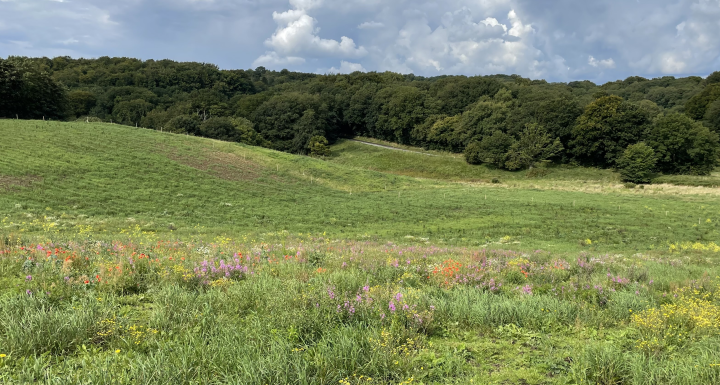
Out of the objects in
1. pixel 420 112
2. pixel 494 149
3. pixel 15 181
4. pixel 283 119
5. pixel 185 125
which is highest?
pixel 420 112

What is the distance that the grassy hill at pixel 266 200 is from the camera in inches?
842

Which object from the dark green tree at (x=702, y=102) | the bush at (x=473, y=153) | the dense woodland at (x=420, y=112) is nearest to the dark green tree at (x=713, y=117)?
the dense woodland at (x=420, y=112)

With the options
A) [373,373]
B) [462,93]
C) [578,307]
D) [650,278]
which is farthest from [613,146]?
[373,373]

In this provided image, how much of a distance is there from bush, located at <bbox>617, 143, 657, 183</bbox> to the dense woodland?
185 millimetres

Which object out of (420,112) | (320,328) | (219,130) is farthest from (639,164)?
(219,130)

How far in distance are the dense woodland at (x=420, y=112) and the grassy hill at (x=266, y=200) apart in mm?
18318

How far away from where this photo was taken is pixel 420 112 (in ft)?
298

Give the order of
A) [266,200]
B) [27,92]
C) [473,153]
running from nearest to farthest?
[266,200], [27,92], [473,153]

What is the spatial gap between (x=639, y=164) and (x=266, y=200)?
190 ft

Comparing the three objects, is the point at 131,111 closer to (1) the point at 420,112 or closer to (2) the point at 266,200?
(1) the point at 420,112

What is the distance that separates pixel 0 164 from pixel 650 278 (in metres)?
41.4

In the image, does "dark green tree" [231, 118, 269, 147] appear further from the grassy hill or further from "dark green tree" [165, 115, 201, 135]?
the grassy hill

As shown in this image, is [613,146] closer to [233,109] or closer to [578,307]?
[578,307]

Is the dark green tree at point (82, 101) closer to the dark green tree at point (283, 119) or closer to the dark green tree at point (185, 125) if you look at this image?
the dark green tree at point (185, 125)
